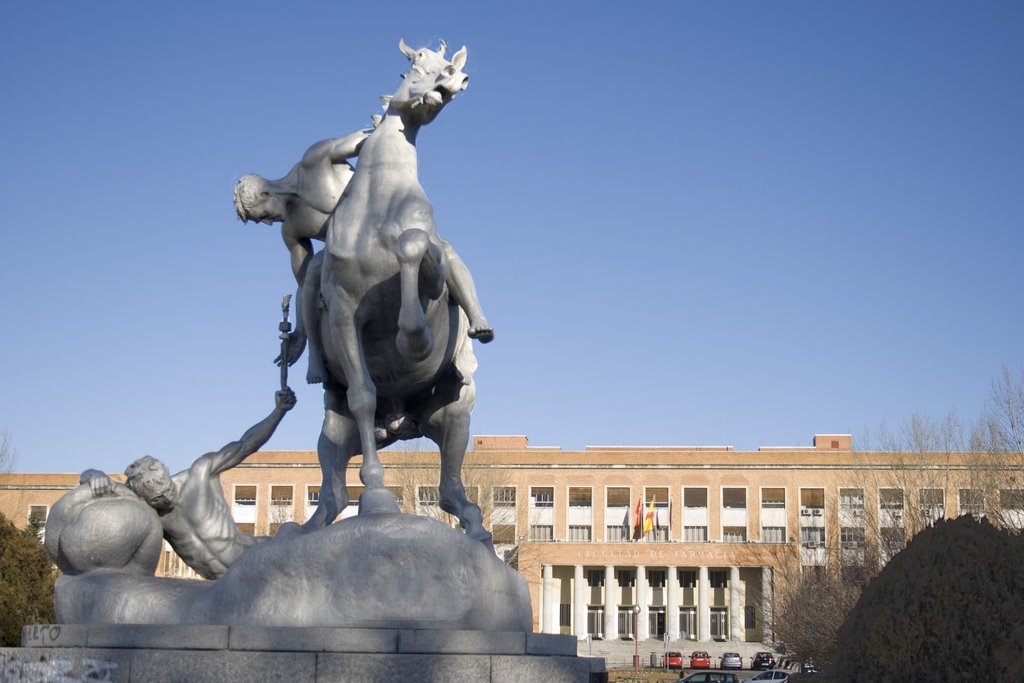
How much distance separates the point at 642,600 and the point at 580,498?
21.4 feet

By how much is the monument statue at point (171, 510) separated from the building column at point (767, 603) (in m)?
49.1

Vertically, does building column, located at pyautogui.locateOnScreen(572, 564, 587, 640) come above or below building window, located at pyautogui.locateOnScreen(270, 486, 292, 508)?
below

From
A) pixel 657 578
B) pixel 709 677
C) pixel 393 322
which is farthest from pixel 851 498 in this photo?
pixel 393 322

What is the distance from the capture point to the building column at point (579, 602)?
67.5 metres

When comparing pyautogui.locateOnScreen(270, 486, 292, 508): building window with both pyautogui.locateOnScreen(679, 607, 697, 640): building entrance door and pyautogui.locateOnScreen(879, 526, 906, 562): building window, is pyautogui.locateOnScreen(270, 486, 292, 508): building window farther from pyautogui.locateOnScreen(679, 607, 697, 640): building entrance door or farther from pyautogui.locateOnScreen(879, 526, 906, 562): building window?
pyautogui.locateOnScreen(879, 526, 906, 562): building window

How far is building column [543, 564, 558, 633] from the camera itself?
6719 cm

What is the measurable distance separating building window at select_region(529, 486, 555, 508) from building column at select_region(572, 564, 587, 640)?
384 centimetres

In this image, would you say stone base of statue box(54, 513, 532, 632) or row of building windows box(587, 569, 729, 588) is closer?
stone base of statue box(54, 513, 532, 632)

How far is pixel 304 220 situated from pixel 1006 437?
A: 32.2 metres

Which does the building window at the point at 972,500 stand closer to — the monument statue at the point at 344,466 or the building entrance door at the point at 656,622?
the monument statue at the point at 344,466

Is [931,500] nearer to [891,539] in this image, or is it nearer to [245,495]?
[891,539]

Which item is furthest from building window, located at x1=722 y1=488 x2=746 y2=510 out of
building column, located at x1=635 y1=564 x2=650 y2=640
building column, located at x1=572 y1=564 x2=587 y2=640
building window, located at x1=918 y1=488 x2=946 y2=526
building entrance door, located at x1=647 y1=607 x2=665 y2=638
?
building window, located at x1=918 y1=488 x2=946 y2=526

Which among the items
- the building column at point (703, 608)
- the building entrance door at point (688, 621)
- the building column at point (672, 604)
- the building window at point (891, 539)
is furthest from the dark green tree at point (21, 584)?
the building entrance door at point (688, 621)

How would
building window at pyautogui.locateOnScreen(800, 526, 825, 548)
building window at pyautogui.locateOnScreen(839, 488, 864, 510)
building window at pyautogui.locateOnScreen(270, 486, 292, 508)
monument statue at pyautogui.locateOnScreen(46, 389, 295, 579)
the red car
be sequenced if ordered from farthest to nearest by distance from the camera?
building window at pyautogui.locateOnScreen(270, 486, 292, 508), building window at pyautogui.locateOnScreen(800, 526, 825, 548), the red car, building window at pyautogui.locateOnScreen(839, 488, 864, 510), monument statue at pyautogui.locateOnScreen(46, 389, 295, 579)
